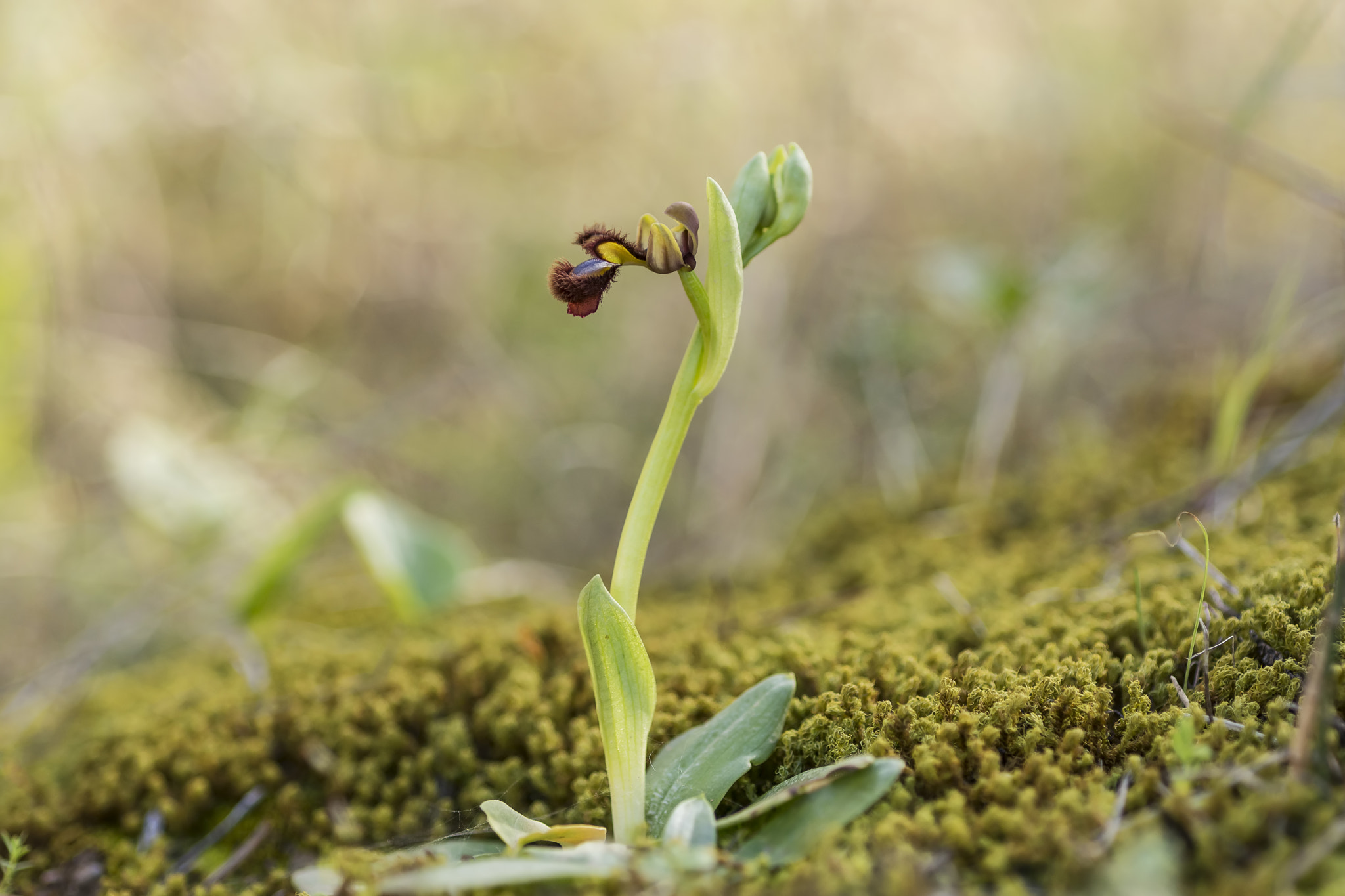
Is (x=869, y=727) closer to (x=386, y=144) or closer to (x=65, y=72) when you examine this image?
(x=65, y=72)

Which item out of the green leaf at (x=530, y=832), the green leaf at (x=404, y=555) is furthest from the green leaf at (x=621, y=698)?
the green leaf at (x=404, y=555)

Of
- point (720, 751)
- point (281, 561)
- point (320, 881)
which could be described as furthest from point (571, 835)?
point (281, 561)

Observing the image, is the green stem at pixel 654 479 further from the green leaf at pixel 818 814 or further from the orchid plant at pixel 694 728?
the green leaf at pixel 818 814

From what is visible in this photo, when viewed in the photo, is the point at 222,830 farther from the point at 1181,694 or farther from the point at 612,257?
the point at 1181,694

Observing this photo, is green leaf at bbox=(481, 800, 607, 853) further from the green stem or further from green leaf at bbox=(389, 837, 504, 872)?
the green stem

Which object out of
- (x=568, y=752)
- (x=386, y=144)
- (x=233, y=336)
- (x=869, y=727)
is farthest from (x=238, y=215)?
(x=869, y=727)

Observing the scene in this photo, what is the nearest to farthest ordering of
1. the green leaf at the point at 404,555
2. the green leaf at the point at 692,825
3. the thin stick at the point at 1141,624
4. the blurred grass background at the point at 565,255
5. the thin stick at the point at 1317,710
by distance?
the thin stick at the point at 1317,710 < the green leaf at the point at 692,825 < the thin stick at the point at 1141,624 < the green leaf at the point at 404,555 < the blurred grass background at the point at 565,255
